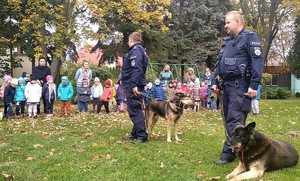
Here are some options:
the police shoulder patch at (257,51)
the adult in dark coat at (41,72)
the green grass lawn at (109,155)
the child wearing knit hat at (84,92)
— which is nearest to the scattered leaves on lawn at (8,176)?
the green grass lawn at (109,155)

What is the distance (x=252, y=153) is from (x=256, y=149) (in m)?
0.07

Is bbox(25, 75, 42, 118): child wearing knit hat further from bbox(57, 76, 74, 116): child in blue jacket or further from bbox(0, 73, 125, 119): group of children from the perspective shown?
bbox(57, 76, 74, 116): child in blue jacket

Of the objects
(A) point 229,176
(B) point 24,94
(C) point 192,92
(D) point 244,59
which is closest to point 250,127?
(A) point 229,176

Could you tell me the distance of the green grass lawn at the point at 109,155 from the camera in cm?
483

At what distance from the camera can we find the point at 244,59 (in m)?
5.13

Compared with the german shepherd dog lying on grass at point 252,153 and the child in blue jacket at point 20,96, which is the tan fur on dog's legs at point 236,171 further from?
the child in blue jacket at point 20,96

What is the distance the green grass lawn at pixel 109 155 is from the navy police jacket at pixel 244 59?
1328mm

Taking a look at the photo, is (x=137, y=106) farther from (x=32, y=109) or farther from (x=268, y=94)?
(x=268, y=94)

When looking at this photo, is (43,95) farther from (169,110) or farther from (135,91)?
(135,91)

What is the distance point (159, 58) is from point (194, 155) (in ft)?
73.6

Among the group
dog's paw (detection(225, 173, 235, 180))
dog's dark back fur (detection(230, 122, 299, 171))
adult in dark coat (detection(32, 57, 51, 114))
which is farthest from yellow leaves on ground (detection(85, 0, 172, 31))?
dog's paw (detection(225, 173, 235, 180))

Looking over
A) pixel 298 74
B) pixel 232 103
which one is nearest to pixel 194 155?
pixel 232 103

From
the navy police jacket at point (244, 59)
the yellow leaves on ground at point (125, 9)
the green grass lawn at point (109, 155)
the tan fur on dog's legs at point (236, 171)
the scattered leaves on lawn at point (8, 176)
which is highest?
the yellow leaves on ground at point (125, 9)

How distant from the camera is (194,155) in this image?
5.95 m
